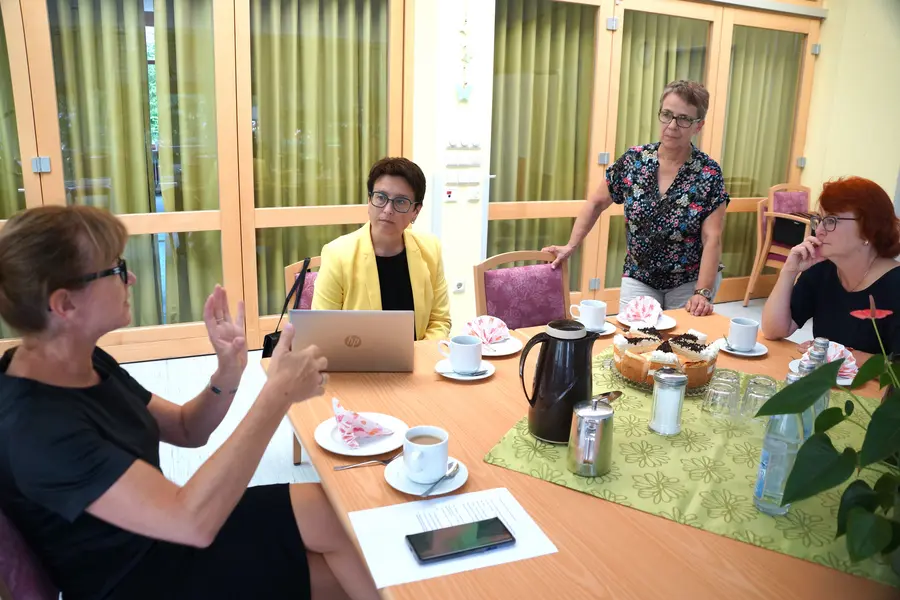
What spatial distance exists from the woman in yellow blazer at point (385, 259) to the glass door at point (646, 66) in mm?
2892

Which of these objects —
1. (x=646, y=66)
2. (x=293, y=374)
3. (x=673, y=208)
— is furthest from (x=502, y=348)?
(x=646, y=66)

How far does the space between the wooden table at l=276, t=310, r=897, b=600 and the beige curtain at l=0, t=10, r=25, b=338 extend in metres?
2.74

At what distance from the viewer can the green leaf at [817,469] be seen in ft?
3.01

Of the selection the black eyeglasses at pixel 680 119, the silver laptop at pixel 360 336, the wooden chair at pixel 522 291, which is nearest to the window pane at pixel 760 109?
the black eyeglasses at pixel 680 119

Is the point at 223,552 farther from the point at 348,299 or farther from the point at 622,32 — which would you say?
the point at 622,32

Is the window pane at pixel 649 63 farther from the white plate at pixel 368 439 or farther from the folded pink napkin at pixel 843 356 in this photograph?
the white plate at pixel 368 439

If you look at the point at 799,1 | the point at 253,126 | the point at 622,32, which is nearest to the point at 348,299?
the point at 253,126

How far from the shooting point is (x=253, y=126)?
3.93 meters

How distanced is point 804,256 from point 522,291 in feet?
3.18

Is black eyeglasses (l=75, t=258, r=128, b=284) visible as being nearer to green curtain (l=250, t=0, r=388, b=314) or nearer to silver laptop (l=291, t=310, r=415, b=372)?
silver laptop (l=291, t=310, r=415, b=372)

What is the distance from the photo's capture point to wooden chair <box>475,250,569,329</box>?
263 centimetres

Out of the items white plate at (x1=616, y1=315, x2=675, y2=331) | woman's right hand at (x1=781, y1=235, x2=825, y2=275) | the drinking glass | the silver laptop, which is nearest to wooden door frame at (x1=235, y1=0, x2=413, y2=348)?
white plate at (x1=616, y1=315, x2=675, y2=331)

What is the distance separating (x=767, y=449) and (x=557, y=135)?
12.4 ft

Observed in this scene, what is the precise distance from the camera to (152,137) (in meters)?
3.76
